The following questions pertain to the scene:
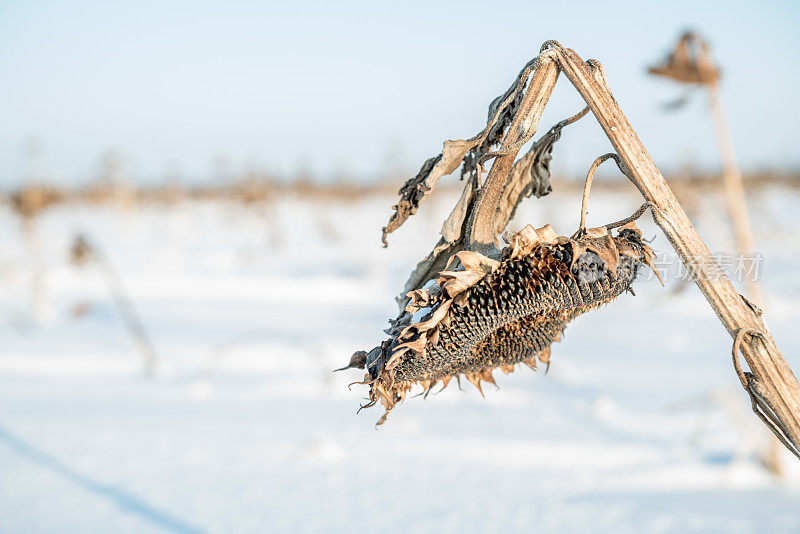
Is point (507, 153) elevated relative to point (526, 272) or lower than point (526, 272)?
elevated

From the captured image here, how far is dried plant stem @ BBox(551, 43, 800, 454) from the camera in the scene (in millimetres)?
688

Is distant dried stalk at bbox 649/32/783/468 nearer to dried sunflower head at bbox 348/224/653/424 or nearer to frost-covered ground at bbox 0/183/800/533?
frost-covered ground at bbox 0/183/800/533

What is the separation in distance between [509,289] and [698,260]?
22 cm

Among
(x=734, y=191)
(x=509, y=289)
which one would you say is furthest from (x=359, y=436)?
(x=509, y=289)

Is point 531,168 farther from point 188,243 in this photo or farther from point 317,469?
point 188,243

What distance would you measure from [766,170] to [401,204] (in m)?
39.0

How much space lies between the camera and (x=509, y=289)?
743 millimetres

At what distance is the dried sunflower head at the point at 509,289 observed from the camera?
728mm

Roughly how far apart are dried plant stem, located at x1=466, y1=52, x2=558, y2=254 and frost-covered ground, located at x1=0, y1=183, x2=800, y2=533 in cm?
266

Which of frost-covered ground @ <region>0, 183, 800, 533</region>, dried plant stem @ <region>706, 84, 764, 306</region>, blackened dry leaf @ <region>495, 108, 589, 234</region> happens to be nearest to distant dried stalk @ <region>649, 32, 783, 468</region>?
dried plant stem @ <region>706, 84, 764, 306</region>

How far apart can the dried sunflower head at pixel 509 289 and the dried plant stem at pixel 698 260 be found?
2.3 inches

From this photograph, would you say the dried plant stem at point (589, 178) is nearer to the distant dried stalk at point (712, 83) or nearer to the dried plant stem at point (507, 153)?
the dried plant stem at point (507, 153)

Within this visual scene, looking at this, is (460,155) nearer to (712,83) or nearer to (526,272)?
(526,272)

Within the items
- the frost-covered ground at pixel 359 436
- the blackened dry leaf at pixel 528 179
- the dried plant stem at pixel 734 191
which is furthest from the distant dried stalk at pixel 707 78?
the blackened dry leaf at pixel 528 179
